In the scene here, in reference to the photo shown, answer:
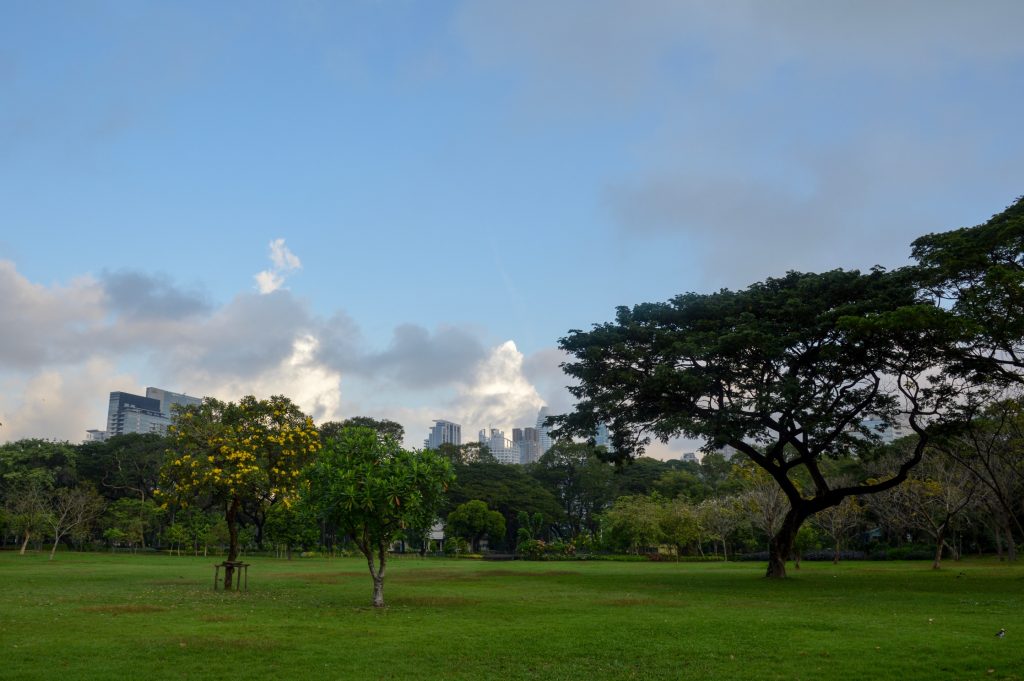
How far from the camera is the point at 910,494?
46.1 metres

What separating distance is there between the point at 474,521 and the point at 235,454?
1936 inches

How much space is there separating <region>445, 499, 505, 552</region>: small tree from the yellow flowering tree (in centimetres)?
4595

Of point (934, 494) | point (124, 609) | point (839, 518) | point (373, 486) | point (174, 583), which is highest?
point (373, 486)

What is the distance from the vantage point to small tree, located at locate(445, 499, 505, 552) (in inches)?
2815

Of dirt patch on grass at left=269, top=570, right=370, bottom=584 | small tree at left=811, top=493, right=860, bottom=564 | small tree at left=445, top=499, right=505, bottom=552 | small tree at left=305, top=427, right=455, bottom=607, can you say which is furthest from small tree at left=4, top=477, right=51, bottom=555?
small tree at left=811, top=493, right=860, bottom=564

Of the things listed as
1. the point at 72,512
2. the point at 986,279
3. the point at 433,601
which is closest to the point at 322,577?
the point at 433,601

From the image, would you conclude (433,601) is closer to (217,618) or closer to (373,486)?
(373,486)

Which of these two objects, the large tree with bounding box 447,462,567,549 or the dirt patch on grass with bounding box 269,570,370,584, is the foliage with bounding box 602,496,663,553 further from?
the dirt patch on grass with bounding box 269,570,370,584

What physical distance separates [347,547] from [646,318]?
4646cm

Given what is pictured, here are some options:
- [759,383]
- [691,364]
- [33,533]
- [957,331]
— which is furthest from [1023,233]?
[33,533]

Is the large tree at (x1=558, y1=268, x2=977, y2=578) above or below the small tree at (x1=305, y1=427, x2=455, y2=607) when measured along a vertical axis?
above

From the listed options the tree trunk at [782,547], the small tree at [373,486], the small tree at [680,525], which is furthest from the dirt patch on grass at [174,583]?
the small tree at [680,525]

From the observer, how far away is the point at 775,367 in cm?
2978

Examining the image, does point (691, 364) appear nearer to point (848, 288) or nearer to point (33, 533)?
point (848, 288)
